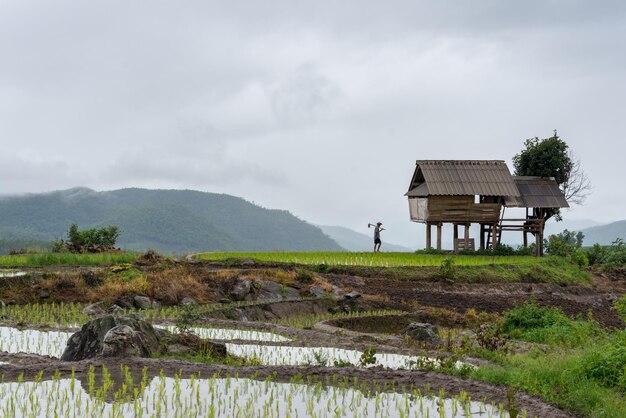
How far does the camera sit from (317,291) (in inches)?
816

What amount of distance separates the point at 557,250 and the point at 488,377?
1297 inches

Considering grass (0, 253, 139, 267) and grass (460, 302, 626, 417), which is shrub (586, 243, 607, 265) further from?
grass (460, 302, 626, 417)

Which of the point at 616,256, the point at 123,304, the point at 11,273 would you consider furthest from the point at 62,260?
the point at 616,256

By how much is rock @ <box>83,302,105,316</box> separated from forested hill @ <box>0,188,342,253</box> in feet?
376

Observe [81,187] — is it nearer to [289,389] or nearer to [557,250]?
[557,250]

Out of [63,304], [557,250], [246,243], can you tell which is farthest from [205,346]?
[246,243]

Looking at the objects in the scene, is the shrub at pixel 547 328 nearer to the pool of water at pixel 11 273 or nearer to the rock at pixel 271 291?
the rock at pixel 271 291

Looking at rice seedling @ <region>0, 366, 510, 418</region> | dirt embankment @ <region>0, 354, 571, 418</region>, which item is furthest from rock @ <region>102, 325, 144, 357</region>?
rice seedling @ <region>0, 366, 510, 418</region>

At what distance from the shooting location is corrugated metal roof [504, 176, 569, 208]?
130ft

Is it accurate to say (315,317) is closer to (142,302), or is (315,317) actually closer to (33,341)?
(142,302)

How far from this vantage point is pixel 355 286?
2330 centimetres

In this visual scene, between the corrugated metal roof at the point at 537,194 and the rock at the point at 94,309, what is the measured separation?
27.7 m

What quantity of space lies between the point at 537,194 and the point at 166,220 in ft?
379

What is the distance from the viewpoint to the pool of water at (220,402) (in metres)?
7.42
